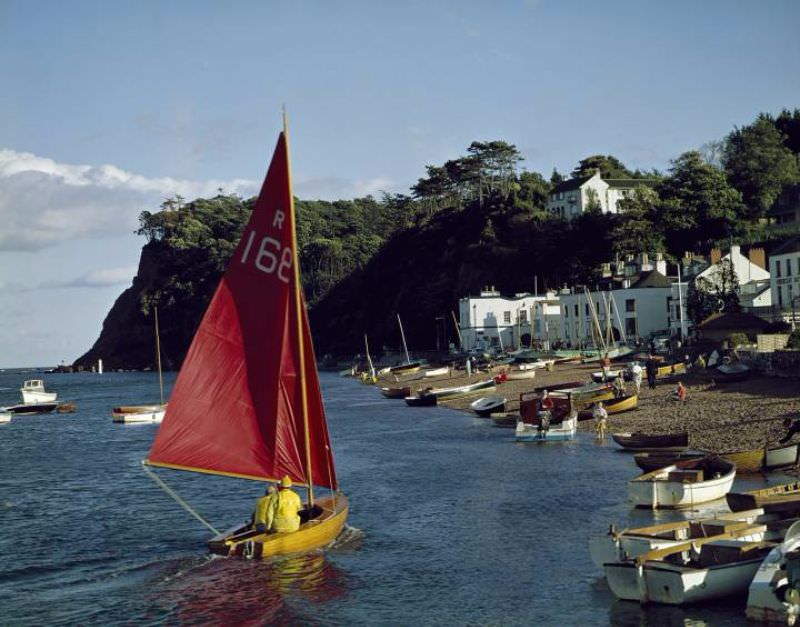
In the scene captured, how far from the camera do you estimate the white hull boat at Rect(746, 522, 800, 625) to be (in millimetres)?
19266

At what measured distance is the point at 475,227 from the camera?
578 feet

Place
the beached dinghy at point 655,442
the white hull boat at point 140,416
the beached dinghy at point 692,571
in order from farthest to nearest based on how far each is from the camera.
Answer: the white hull boat at point 140,416 < the beached dinghy at point 655,442 < the beached dinghy at point 692,571

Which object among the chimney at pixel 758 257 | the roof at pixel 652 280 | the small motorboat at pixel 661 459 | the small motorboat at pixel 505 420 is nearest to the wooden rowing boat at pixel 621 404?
the small motorboat at pixel 505 420

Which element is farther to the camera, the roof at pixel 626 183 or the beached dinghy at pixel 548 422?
the roof at pixel 626 183

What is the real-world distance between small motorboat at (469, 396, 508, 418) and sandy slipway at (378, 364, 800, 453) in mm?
922

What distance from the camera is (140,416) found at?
9219cm

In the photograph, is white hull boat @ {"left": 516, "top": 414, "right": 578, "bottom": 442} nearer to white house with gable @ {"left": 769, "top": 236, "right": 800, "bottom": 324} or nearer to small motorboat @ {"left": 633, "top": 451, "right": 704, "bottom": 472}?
small motorboat @ {"left": 633, "top": 451, "right": 704, "bottom": 472}

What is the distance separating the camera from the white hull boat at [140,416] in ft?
301

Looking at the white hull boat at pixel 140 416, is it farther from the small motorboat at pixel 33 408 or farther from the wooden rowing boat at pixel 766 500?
the wooden rowing boat at pixel 766 500

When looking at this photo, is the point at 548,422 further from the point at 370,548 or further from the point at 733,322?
the point at 733,322

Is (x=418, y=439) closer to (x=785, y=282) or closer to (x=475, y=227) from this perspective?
(x=785, y=282)

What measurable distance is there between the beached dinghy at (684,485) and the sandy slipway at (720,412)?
9.15 m

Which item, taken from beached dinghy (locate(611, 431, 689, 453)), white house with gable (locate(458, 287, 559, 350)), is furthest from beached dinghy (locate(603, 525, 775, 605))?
white house with gable (locate(458, 287, 559, 350))

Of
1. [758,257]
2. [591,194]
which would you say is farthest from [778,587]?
[591,194]
